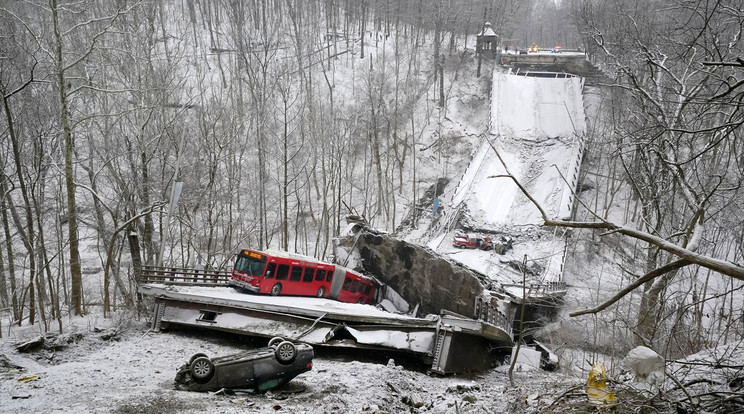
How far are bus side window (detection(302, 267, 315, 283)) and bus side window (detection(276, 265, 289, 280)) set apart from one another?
2.41ft

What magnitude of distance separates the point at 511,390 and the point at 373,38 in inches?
2264

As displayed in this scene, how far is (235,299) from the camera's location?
12812 mm

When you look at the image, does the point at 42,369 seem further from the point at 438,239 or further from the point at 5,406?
the point at 438,239

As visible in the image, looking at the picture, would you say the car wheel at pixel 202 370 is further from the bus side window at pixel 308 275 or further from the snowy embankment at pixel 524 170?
the snowy embankment at pixel 524 170

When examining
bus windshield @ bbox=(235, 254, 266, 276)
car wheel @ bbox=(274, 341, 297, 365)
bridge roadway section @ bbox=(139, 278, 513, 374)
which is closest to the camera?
car wheel @ bbox=(274, 341, 297, 365)

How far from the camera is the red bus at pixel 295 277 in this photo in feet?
53.2

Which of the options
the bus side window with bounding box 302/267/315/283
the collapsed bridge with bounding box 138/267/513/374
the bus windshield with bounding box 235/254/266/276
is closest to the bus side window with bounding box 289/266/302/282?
the bus side window with bounding box 302/267/315/283

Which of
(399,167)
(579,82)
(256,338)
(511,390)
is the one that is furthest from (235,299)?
(579,82)

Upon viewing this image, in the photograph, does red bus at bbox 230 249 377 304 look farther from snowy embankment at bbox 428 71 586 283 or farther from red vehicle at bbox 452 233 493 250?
red vehicle at bbox 452 233 493 250

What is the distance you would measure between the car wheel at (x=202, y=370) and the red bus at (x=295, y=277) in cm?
767

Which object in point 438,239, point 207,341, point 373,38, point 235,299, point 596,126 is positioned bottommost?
point 438,239

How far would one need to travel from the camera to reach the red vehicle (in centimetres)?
2783

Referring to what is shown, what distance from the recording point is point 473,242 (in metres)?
28.0

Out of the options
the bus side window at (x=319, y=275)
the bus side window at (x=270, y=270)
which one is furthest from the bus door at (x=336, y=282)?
the bus side window at (x=270, y=270)
